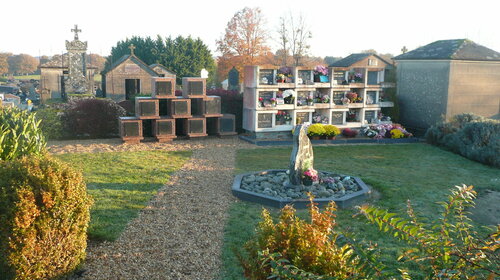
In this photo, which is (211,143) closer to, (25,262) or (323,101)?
(323,101)

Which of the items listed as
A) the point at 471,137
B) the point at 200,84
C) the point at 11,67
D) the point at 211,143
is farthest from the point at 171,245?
the point at 11,67

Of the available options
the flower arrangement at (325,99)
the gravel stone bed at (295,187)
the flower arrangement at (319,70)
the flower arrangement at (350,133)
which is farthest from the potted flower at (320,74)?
the gravel stone bed at (295,187)

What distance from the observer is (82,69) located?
30578mm

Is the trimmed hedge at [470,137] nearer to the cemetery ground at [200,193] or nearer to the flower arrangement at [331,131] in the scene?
the cemetery ground at [200,193]

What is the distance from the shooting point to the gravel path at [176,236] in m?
5.72

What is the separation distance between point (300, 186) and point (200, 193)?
7.36 feet

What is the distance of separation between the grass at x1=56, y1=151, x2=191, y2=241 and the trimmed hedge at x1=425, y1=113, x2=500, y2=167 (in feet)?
30.8

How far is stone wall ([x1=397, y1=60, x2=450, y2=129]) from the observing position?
688 inches

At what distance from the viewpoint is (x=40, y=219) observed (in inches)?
195

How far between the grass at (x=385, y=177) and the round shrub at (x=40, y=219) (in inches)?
79.8

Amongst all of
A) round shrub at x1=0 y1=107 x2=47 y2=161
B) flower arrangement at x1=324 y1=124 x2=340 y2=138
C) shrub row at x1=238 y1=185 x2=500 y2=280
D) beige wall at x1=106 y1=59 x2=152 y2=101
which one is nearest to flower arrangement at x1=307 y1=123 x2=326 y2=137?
flower arrangement at x1=324 y1=124 x2=340 y2=138

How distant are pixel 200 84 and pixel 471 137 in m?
10.1

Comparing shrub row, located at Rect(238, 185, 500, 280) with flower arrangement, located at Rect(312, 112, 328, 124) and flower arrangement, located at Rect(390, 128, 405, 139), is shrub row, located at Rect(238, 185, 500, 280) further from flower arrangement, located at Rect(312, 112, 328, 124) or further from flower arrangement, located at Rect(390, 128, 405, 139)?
flower arrangement, located at Rect(390, 128, 405, 139)

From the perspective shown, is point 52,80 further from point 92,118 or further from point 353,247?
point 353,247
